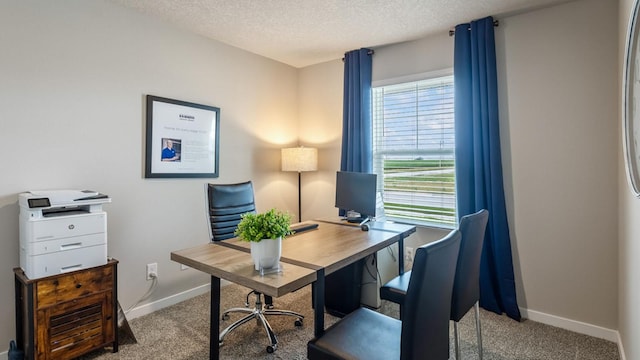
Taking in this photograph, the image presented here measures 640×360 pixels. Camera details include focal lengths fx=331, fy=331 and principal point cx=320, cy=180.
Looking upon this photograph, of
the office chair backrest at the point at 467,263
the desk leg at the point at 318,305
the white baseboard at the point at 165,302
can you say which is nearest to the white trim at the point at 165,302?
the white baseboard at the point at 165,302

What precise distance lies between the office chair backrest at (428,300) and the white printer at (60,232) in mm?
1926

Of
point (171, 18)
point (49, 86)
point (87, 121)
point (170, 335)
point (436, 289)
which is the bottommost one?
point (170, 335)

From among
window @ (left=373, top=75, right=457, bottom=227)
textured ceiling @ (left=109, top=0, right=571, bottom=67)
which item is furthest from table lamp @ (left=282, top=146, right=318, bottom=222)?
textured ceiling @ (left=109, top=0, right=571, bottom=67)

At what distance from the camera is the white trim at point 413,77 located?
306cm

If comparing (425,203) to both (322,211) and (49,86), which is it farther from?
(49,86)

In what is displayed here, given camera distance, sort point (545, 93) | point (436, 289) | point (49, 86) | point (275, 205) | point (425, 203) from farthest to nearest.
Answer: point (275, 205) < point (425, 203) < point (545, 93) < point (49, 86) < point (436, 289)

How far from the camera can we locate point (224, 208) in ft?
8.34

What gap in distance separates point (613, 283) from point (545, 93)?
4.79ft

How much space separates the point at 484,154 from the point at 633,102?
137 centimetres

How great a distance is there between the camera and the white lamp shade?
143 inches

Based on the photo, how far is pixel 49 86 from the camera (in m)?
2.21

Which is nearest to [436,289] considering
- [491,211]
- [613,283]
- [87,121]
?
[491,211]

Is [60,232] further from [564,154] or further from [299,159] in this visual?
[564,154]

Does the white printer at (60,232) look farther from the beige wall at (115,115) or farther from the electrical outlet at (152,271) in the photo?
the electrical outlet at (152,271)
